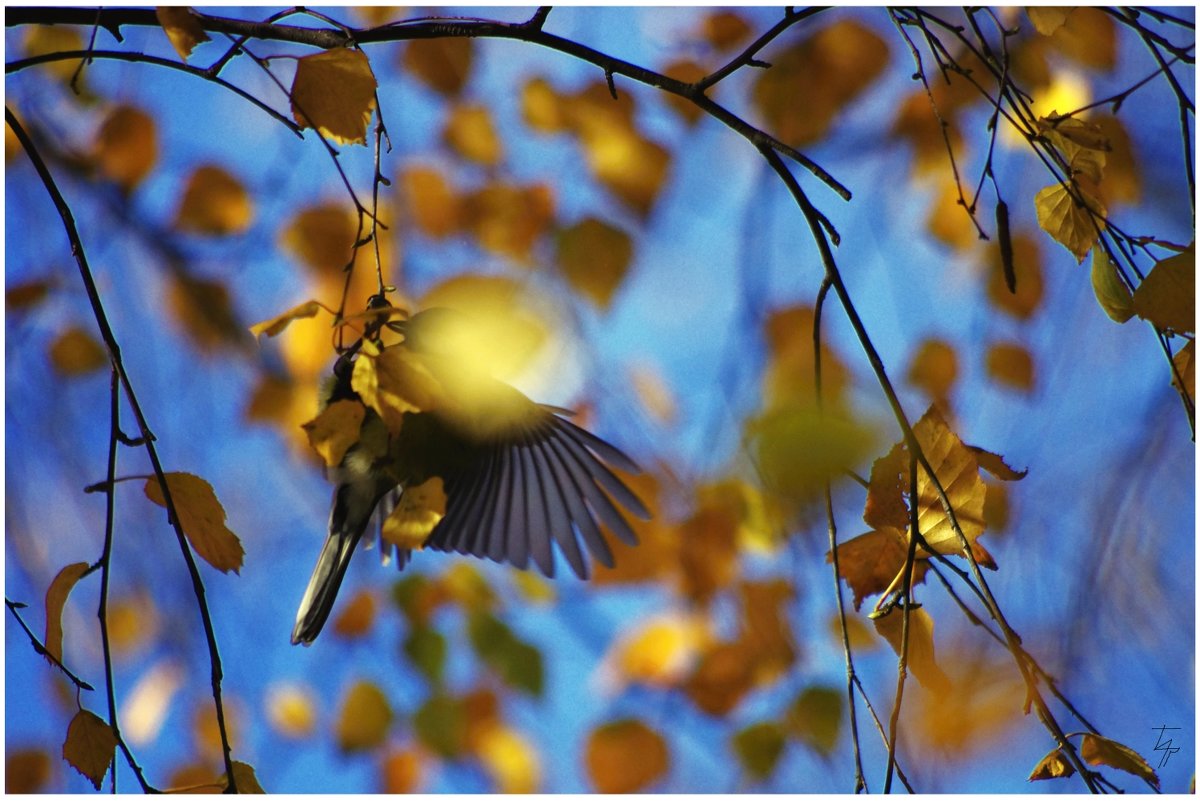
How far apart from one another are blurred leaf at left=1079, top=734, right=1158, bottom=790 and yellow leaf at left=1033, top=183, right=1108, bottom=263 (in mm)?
443

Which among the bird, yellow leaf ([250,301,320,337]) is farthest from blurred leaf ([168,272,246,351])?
yellow leaf ([250,301,320,337])

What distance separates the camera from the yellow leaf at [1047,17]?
1.03 metres

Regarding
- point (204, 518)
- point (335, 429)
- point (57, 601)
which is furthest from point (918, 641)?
point (57, 601)

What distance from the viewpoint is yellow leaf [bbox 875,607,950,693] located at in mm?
827

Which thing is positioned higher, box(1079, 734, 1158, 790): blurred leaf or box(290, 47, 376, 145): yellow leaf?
box(290, 47, 376, 145): yellow leaf

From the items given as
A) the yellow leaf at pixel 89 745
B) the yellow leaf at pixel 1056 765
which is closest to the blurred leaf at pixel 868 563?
the yellow leaf at pixel 1056 765

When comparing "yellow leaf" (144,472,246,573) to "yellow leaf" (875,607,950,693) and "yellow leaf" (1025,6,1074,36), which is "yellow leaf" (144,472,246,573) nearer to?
"yellow leaf" (875,607,950,693)

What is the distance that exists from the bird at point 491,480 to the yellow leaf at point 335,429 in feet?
1.68

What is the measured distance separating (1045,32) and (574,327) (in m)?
1.70

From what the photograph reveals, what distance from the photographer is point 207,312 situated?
9.67 ft

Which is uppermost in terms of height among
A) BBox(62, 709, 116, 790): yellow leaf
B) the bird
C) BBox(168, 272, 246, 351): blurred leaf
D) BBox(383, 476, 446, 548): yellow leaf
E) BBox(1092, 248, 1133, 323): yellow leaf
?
BBox(168, 272, 246, 351): blurred leaf

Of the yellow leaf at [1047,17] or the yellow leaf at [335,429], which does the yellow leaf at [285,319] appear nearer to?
the yellow leaf at [335,429]

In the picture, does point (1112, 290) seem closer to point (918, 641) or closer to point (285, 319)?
point (918, 641)

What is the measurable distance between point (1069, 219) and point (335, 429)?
27.9 inches
